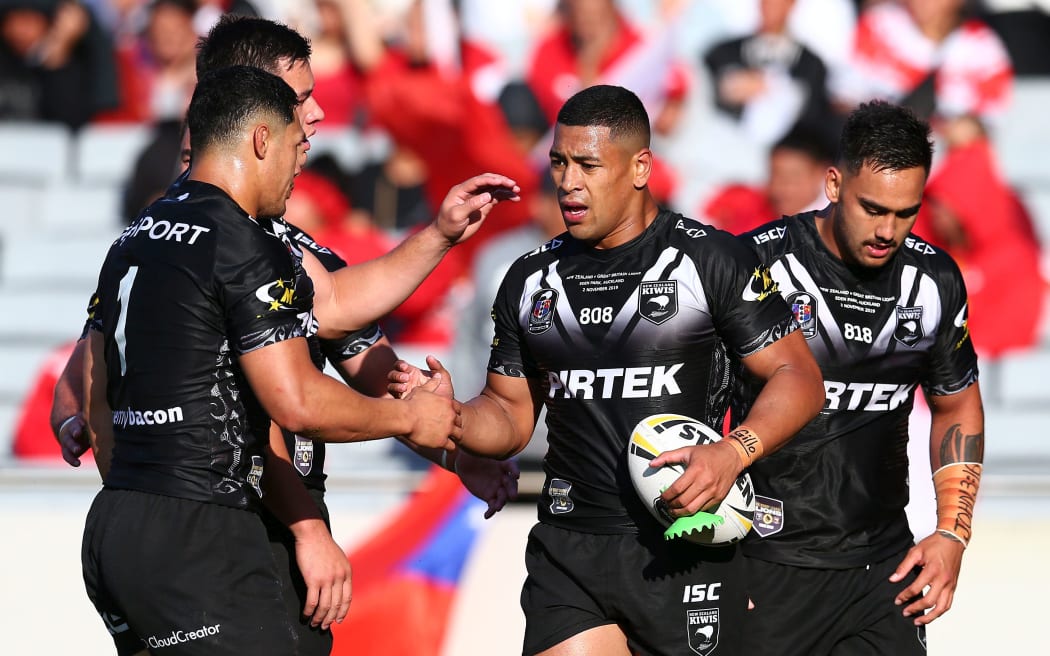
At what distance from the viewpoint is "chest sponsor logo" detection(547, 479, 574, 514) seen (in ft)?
15.9

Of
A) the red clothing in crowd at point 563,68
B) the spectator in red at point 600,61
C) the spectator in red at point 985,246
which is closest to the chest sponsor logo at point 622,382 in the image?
the spectator in red at point 985,246

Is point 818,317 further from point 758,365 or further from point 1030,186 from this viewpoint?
point 1030,186

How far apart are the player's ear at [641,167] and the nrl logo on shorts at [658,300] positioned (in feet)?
1.31

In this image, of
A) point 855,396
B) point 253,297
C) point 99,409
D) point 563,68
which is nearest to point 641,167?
point 855,396

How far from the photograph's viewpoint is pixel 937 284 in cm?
511

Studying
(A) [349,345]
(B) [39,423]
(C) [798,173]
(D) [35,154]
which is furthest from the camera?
(D) [35,154]

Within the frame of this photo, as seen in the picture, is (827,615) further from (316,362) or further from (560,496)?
(316,362)

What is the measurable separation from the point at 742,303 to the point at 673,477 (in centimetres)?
77

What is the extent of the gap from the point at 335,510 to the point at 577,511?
553 centimetres

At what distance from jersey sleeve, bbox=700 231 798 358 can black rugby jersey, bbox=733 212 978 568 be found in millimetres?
341

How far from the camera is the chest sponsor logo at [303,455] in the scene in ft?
16.1

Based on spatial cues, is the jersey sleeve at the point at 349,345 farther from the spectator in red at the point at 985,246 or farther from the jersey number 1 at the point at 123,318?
the spectator in red at the point at 985,246

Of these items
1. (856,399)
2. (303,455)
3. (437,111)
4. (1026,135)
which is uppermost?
(1026,135)

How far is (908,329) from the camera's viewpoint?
504 cm
